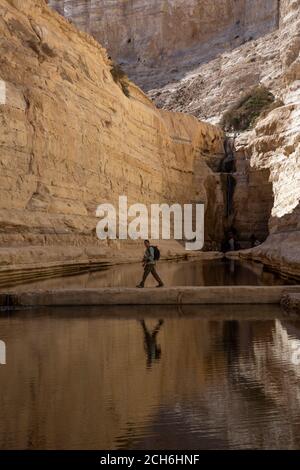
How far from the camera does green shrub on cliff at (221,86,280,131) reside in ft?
136

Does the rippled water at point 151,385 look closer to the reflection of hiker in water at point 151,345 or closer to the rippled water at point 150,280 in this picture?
the reflection of hiker in water at point 151,345

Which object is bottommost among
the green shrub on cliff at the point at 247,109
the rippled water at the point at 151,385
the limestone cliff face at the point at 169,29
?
the rippled water at the point at 151,385

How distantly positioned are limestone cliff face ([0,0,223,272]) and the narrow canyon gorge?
0.05 m

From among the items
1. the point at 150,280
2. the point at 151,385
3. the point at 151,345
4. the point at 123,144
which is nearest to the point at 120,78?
the point at 123,144

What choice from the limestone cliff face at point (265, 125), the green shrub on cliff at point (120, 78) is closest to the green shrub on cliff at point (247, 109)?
the limestone cliff face at point (265, 125)

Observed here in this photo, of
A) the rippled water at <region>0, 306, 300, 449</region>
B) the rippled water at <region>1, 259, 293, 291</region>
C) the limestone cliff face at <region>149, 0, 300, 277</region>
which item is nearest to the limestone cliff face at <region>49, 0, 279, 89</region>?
the limestone cliff face at <region>149, 0, 300, 277</region>

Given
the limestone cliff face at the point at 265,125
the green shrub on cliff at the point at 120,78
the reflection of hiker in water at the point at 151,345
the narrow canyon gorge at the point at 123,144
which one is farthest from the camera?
the green shrub on cliff at the point at 120,78

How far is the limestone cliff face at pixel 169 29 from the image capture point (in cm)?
5694

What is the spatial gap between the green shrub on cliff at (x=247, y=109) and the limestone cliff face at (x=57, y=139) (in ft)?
60.2

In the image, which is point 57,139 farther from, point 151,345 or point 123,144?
point 151,345

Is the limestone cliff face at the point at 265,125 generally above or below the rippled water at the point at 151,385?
above

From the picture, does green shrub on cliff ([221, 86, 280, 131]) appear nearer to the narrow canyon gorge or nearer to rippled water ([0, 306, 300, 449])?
the narrow canyon gorge

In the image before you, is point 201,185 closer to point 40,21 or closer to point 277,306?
point 40,21

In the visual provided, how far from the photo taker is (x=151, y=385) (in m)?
3.69
